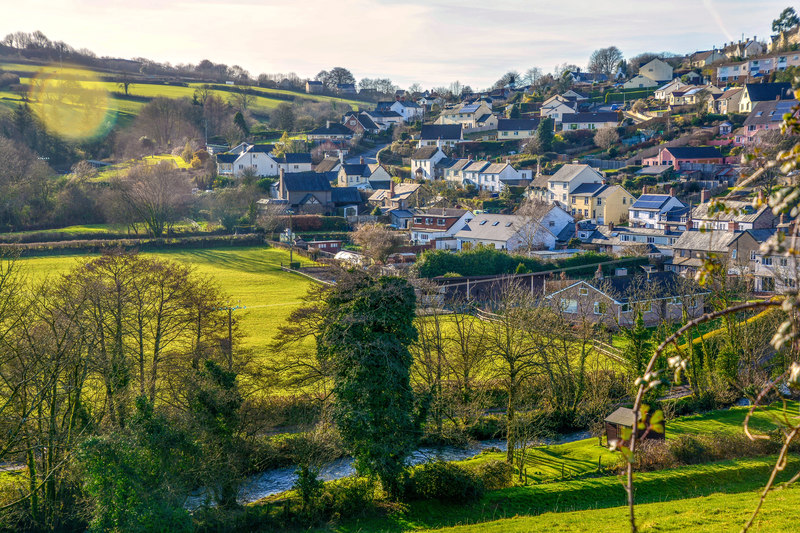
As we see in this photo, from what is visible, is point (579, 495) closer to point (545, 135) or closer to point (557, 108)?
point (545, 135)

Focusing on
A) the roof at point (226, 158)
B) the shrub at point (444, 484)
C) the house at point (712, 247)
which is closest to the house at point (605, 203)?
the house at point (712, 247)

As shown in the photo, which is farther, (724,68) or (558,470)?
(724,68)

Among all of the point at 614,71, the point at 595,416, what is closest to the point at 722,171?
the point at 595,416

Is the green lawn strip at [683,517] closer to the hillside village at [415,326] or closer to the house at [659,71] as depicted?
the hillside village at [415,326]

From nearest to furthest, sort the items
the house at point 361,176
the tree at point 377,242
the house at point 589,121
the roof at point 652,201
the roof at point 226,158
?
the tree at point 377,242
the roof at point 652,201
the house at point 361,176
the roof at point 226,158
the house at point 589,121

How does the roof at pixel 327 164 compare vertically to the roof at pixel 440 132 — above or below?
below

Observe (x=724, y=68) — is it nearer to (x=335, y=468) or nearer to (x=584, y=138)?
(x=584, y=138)

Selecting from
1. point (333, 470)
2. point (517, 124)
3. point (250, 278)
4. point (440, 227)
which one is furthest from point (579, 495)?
→ point (517, 124)

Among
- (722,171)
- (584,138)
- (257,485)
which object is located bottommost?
(257,485)
